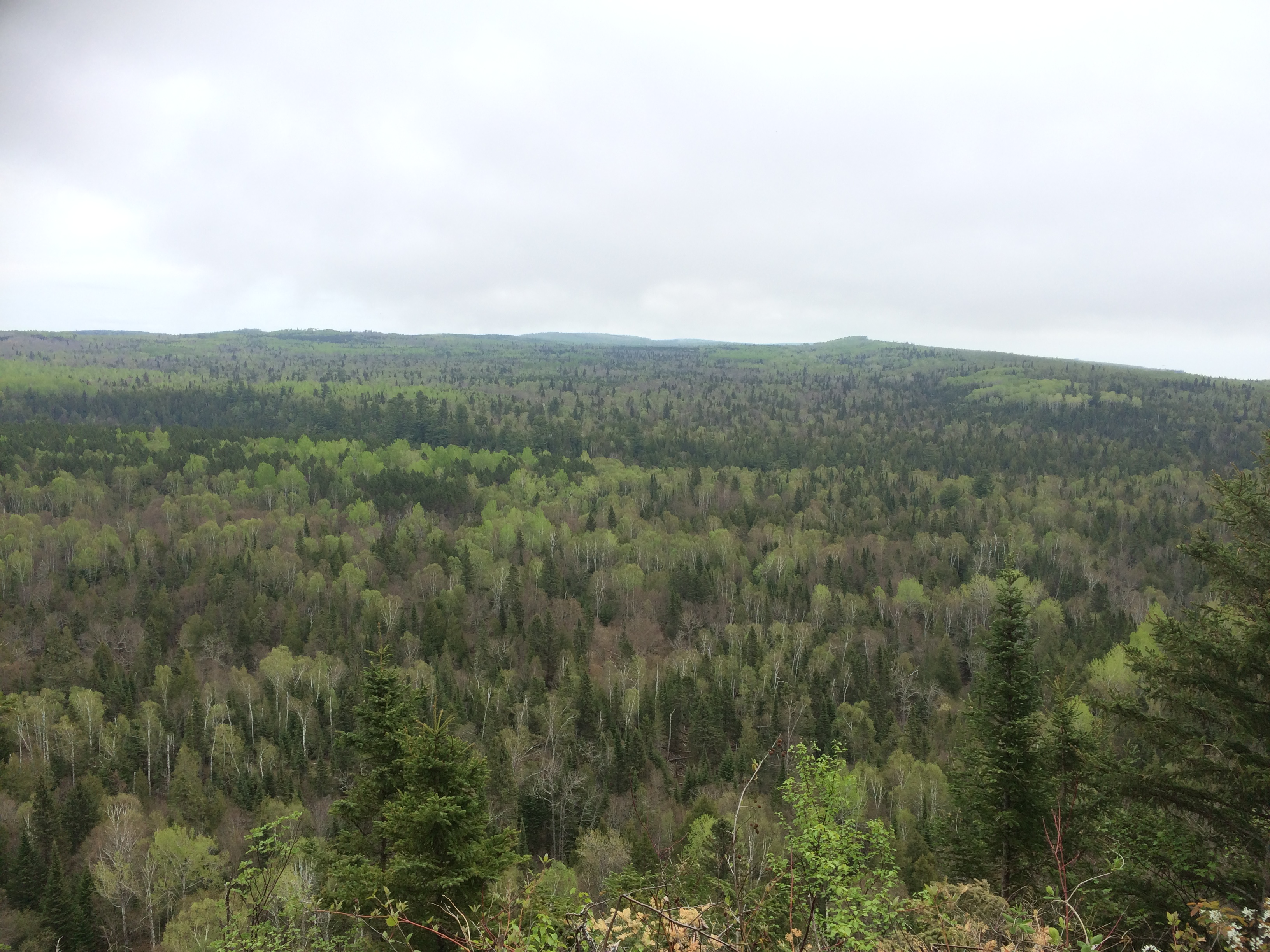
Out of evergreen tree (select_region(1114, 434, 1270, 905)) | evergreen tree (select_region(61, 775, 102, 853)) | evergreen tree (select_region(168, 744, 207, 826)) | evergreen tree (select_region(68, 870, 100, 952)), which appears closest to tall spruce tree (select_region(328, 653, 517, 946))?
evergreen tree (select_region(1114, 434, 1270, 905))

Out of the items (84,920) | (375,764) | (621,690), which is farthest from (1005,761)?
(621,690)

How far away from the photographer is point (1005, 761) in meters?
15.8

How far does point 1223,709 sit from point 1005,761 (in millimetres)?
5600

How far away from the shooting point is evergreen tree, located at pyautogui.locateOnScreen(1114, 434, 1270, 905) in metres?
10.6

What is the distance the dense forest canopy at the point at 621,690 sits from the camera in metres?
11.1

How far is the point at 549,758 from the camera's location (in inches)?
2280

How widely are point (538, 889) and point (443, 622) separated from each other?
71.1 metres

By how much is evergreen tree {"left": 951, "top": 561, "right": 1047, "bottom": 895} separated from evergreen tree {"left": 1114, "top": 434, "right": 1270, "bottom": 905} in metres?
3.59

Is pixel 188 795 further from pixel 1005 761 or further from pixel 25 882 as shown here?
pixel 1005 761

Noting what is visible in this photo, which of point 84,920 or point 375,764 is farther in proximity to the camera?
point 84,920

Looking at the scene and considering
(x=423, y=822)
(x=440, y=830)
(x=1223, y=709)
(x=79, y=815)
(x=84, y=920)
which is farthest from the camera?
(x=79, y=815)

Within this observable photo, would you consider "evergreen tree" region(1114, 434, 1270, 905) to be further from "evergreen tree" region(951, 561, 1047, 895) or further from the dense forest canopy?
"evergreen tree" region(951, 561, 1047, 895)

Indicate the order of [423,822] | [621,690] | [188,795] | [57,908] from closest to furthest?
[423,822] < [57,908] < [188,795] < [621,690]

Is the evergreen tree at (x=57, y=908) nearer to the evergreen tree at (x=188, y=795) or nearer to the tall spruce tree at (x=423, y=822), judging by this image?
the evergreen tree at (x=188, y=795)
